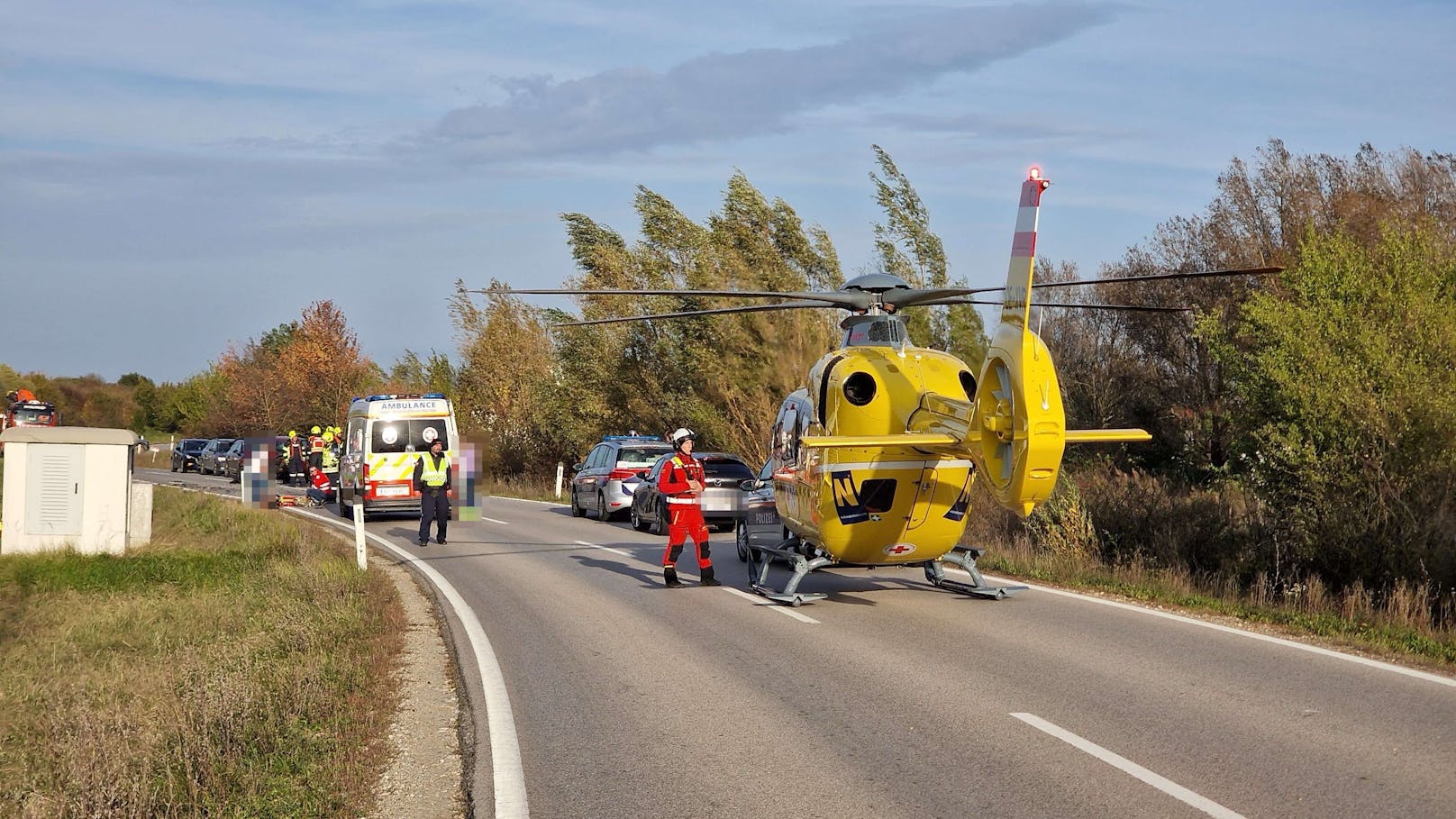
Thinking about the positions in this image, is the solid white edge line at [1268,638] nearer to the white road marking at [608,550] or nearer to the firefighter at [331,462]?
the white road marking at [608,550]

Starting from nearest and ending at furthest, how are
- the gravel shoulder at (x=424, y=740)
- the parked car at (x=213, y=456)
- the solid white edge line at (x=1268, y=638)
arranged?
the gravel shoulder at (x=424, y=740), the solid white edge line at (x=1268, y=638), the parked car at (x=213, y=456)

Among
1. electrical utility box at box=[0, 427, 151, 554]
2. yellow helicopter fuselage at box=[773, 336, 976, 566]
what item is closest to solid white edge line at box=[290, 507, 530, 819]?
yellow helicopter fuselage at box=[773, 336, 976, 566]

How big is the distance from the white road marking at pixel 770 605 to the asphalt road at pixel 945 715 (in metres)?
0.08

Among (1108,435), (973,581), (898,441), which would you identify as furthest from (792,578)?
(1108,435)

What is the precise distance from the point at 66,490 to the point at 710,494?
10.2 m

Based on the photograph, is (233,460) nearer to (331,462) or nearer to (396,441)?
(331,462)

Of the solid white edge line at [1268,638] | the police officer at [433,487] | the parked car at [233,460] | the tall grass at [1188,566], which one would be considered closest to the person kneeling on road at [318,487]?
the police officer at [433,487]

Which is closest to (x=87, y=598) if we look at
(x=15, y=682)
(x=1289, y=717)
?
(x=15, y=682)

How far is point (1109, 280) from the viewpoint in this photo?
13461 mm

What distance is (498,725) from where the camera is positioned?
28.2 ft

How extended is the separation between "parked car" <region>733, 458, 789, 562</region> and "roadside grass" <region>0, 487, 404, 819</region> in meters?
4.72

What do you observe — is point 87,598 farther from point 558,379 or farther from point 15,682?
point 558,379

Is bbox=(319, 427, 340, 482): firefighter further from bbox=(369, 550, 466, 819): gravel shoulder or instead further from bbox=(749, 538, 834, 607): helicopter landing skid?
bbox=(369, 550, 466, 819): gravel shoulder

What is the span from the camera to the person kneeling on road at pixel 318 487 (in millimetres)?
35344
